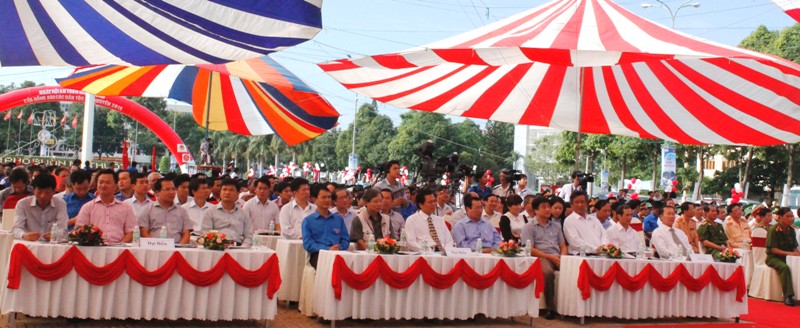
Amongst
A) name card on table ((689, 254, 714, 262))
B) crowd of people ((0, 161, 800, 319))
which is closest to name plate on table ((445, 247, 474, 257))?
crowd of people ((0, 161, 800, 319))

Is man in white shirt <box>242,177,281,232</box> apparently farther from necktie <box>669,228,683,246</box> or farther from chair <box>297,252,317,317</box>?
necktie <box>669,228,683,246</box>

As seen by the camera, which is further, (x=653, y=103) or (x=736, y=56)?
(x=653, y=103)

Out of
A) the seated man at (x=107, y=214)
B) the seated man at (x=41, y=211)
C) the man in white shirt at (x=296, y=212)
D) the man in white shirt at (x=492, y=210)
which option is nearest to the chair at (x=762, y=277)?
the man in white shirt at (x=492, y=210)

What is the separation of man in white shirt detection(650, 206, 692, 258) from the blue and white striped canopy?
5032 millimetres

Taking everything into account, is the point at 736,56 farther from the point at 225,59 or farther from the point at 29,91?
the point at 29,91

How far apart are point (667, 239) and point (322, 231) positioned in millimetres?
4292

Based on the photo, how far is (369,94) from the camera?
11211 millimetres

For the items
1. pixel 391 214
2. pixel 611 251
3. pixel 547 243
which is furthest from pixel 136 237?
pixel 611 251

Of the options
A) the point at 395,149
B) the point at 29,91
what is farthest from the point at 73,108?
the point at 29,91

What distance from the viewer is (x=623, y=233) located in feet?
32.9

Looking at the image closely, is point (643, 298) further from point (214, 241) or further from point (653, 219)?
point (214, 241)

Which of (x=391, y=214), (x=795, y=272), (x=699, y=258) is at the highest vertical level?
(x=391, y=214)

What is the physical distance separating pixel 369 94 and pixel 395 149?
45633 millimetres

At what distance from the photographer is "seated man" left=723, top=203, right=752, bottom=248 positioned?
1353cm
